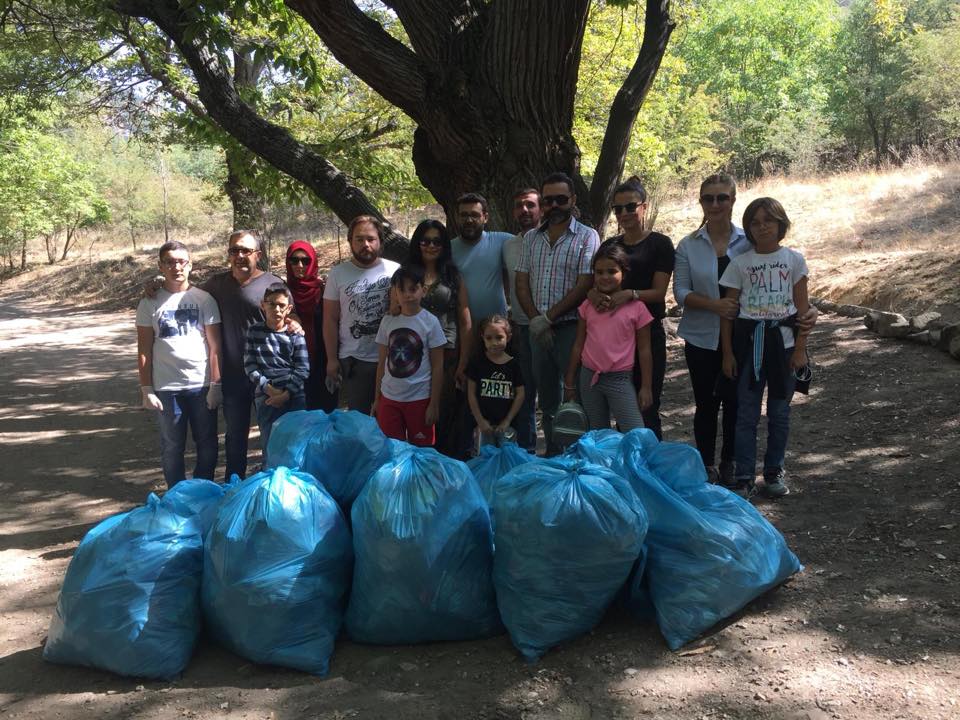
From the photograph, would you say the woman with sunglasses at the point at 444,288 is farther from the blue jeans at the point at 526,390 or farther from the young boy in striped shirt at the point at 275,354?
the young boy in striped shirt at the point at 275,354

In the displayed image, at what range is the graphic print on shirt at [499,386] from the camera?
14.0 feet

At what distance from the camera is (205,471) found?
177 inches

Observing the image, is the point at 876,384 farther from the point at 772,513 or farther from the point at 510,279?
the point at 510,279

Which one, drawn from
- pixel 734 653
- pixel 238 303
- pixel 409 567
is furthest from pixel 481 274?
pixel 734 653

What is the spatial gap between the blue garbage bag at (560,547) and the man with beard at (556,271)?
139 cm

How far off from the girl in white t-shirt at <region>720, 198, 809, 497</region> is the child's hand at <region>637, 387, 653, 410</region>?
1.33 feet

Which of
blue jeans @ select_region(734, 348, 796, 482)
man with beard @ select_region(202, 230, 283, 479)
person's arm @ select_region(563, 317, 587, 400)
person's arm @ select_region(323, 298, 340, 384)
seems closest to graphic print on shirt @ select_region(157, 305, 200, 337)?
man with beard @ select_region(202, 230, 283, 479)

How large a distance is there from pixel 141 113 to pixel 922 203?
14801mm

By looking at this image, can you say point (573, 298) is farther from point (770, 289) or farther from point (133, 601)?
point (133, 601)

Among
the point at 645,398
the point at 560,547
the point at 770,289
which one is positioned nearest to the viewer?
the point at 560,547

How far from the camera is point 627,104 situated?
18.6 feet

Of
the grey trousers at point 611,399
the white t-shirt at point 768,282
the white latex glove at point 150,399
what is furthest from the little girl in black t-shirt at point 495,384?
the white latex glove at point 150,399

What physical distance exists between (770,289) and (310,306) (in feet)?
8.14

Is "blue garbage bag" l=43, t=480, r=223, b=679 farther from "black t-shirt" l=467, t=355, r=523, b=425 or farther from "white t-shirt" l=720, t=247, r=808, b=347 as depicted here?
"white t-shirt" l=720, t=247, r=808, b=347
